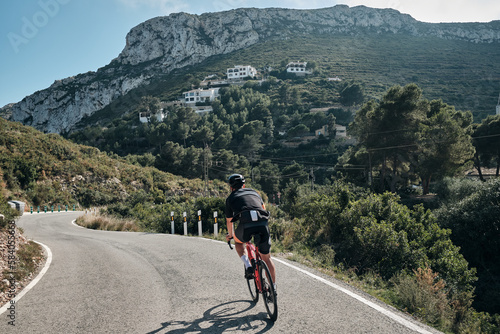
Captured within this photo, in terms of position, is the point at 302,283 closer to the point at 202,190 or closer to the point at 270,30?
the point at 202,190

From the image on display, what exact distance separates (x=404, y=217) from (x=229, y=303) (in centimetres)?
701

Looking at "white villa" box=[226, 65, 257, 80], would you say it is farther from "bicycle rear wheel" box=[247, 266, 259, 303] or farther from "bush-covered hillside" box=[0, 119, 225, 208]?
"bicycle rear wheel" box=[247, 266, 259, 303]

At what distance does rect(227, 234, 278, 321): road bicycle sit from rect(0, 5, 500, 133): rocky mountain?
153 meters

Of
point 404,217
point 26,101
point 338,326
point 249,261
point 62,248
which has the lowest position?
point 62,248

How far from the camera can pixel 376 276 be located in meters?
6.45

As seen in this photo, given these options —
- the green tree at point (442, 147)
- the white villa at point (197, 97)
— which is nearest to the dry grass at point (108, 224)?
the green tree at point (442, 147)

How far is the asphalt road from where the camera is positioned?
352 centimetres

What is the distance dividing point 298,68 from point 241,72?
24.6 m

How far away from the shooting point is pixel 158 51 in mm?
172375

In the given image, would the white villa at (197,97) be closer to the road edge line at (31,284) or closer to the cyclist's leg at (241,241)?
the road edge line at (31,284)

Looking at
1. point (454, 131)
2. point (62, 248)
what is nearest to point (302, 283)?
point (62, 248)

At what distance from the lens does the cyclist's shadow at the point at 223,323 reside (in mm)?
3418

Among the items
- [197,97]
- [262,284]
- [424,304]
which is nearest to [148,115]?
[197,97]

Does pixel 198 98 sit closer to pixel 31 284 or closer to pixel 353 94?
pixel 353 94
